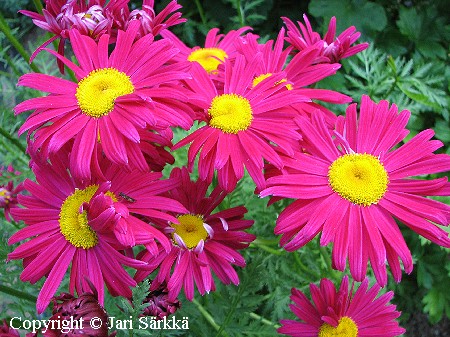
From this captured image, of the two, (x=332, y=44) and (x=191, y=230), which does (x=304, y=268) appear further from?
(x=332, y=44)

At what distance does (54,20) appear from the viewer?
88cm

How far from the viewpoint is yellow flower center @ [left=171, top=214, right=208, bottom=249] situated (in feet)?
3.05

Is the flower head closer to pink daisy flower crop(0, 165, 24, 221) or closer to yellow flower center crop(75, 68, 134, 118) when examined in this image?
yellow flower center crop(75, 68, 134, 118)

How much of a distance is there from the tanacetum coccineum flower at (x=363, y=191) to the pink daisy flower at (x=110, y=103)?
0.66 feet

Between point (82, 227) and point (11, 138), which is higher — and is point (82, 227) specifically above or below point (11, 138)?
below

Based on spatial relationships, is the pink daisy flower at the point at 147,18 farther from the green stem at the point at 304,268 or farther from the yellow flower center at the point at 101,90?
the green stem at the point at 304,268

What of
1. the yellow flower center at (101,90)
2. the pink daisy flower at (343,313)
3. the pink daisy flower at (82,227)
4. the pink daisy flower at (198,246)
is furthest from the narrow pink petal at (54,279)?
the pink daisy flower at (343,313)

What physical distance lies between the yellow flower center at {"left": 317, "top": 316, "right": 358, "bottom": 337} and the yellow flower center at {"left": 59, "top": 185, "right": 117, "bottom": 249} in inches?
18.6

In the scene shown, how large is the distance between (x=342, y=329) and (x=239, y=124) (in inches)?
17.7

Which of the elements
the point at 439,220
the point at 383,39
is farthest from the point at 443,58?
the point at 439,220

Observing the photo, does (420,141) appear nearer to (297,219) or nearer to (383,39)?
(297,219)

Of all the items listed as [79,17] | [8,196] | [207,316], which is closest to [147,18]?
[79,17]

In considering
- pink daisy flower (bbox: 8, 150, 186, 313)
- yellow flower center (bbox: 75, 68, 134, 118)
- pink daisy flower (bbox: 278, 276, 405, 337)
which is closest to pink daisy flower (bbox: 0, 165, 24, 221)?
pink daisy flower (bbox: 8, 150, 186, 313)

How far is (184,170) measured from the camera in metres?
0.95
